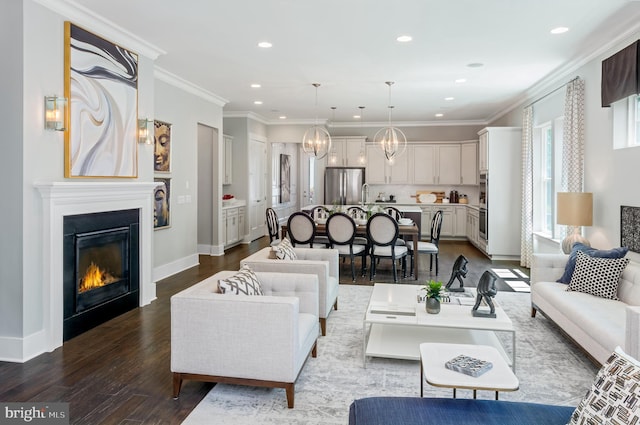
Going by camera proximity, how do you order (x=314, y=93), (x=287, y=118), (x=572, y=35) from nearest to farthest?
(x=572, y=35) < (x=314, y=93) < (x=287, y=118)

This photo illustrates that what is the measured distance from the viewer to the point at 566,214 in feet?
16.1

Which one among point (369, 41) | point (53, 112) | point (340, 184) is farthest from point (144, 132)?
point (340, 184)

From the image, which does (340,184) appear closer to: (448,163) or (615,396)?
(448,163)

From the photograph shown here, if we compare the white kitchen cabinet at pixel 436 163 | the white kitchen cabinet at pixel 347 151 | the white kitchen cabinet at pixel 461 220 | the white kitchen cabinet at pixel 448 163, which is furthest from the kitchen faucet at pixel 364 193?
the white kitchen cabinet at pixel 461 220

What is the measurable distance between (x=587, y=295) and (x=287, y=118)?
781 centimetres

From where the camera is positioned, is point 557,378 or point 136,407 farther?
point 557,378

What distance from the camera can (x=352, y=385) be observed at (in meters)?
3.01

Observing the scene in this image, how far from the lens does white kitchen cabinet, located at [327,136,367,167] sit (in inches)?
435

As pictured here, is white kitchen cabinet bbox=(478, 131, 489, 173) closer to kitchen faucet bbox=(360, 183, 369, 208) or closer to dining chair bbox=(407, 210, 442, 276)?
dining chair bbox=(407, 210, 442, 276)

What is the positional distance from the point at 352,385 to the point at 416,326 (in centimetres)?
69

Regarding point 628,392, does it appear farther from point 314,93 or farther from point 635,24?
point 314,93

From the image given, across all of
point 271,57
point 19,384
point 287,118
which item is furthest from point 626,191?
point 287,118

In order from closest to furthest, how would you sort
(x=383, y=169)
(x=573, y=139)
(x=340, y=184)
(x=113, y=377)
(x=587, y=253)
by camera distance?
(x=113, y=377) < (x=587, y=253) < (x=573, y=139) < (x=340, y=184) < (x=383, y=169)

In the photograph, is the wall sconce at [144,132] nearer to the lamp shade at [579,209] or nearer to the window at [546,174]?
the lamp shade at [579,209]
